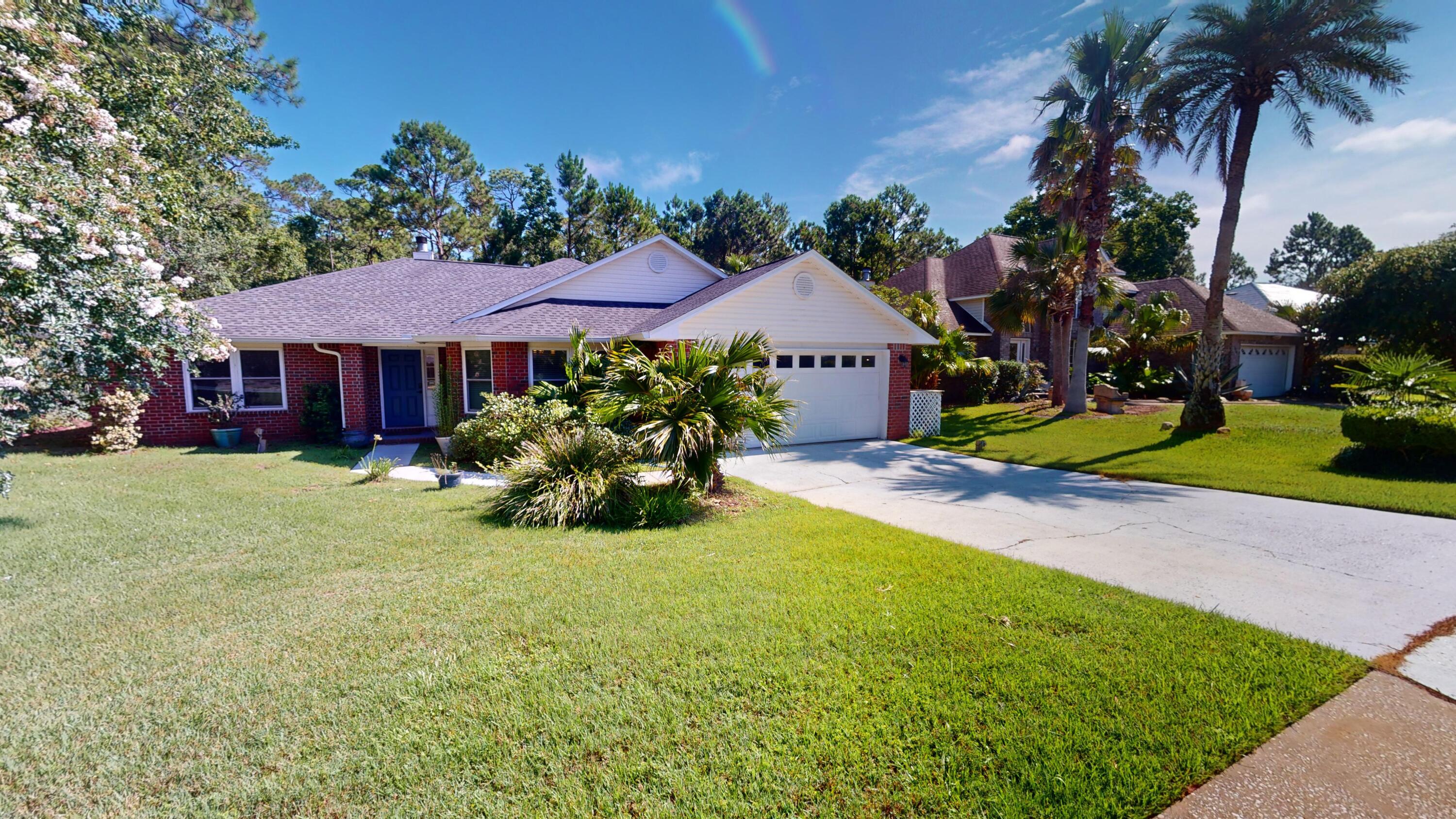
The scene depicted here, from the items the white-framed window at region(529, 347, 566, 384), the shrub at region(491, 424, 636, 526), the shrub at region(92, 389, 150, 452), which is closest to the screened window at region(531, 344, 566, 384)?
the white-framed window at region(529, 347, 566, 384)

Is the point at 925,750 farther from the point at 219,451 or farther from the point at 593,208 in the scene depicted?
the point at 593,208

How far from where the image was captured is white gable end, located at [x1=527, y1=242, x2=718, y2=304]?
15602mm

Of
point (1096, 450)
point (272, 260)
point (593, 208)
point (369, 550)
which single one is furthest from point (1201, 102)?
point (272, 260)

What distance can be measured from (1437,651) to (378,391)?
60.5 ft

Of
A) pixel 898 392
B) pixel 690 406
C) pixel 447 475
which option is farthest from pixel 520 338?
pixel 898 392

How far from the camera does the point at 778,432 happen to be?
27.7ft

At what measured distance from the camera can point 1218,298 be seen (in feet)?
47.6

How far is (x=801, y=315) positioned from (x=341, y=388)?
11.4 m

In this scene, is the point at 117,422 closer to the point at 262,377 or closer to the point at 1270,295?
the point at 262,377

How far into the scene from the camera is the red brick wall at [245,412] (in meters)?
13.1

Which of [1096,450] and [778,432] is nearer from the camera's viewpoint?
[778,432]

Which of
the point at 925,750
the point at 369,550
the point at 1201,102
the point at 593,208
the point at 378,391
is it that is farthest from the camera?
the point at 593,208

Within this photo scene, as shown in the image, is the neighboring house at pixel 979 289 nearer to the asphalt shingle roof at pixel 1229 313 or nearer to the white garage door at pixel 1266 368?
the asphalt shingle roof at pixel 1229 313

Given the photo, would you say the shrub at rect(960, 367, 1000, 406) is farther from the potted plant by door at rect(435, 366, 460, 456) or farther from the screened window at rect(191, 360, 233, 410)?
the screened window at rect(191, 360, 233, 410)
